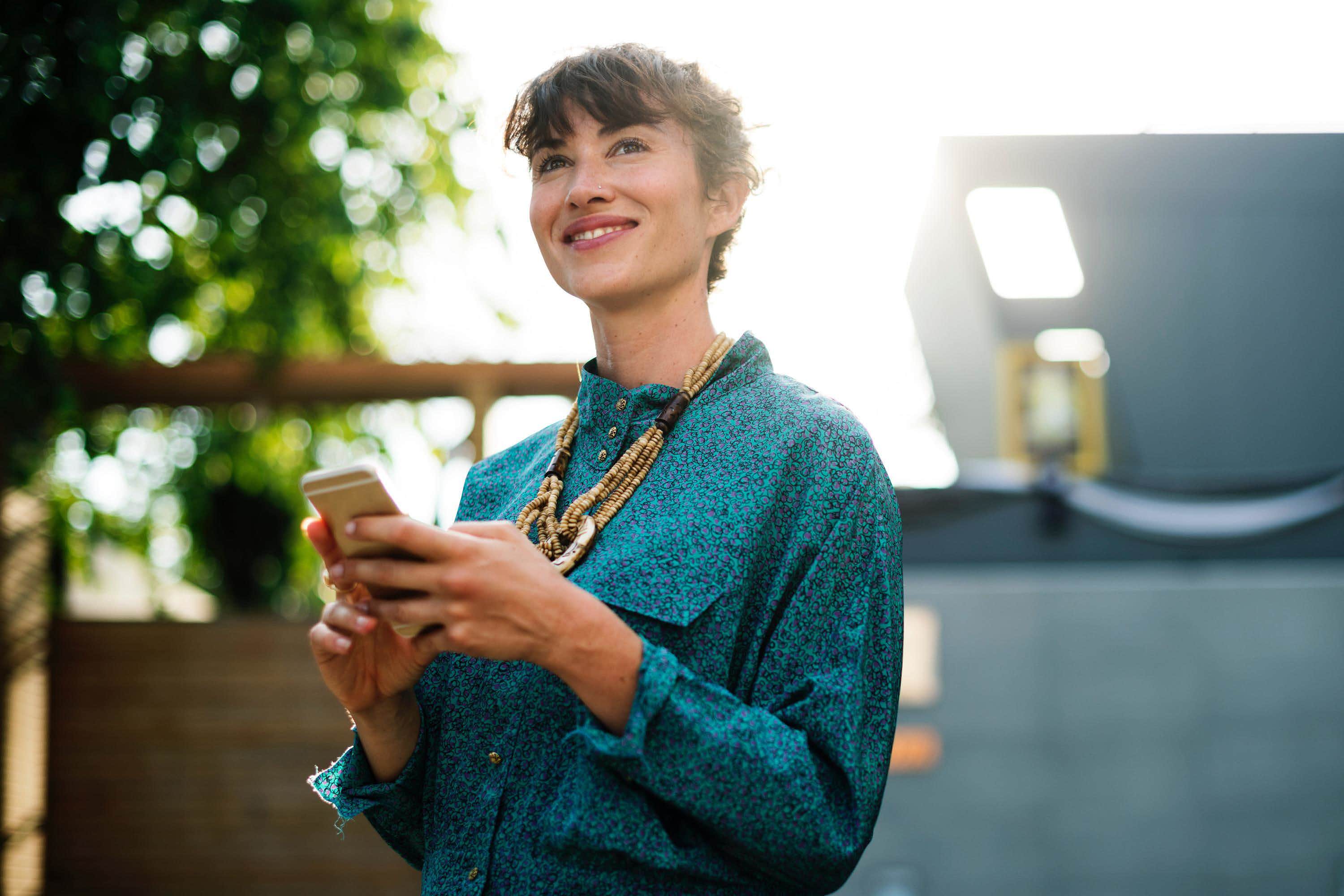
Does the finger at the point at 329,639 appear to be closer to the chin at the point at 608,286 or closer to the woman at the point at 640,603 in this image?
the woman at the point at 640,603

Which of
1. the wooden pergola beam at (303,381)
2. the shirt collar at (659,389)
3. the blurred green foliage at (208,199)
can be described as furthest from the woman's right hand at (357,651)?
the blurred green foliage at (208,199)

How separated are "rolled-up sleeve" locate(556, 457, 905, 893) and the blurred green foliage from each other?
3.77 m

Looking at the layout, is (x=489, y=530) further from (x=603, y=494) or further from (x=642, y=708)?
(x=603, y=494)

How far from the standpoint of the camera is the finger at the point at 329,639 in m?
1.06

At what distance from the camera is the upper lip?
1.25 metres

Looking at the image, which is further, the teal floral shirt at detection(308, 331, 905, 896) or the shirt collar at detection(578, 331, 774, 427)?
the shirt collar at detection(578, 331, 774, 427)

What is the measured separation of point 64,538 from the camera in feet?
16.5

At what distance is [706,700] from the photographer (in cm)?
98

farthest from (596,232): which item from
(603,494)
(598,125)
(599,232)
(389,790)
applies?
(389,790)

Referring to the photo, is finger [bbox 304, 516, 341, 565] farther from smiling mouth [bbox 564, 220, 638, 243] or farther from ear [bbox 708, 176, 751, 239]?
ear [bbox 708, 176, 751, 239]

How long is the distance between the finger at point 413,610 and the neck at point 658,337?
1.50ft

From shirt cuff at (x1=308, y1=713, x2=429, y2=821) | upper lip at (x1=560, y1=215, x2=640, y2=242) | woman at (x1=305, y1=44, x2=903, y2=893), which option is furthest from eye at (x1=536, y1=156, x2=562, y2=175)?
shirt cuff at (x1=308, y1=713, x2=429, y2=821)

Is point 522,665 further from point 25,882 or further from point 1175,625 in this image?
point 25,882

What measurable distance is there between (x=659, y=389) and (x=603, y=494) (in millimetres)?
139
